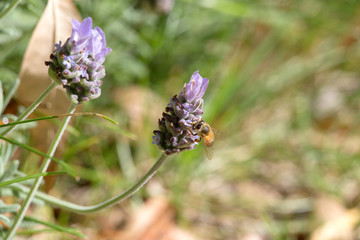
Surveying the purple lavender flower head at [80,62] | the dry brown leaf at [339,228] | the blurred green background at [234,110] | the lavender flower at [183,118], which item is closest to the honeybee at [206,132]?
the lavender flower at [183,118]

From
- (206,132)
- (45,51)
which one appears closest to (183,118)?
(206,132)

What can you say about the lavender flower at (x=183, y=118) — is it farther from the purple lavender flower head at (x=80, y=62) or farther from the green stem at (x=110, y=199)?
the purple lavender flower head at (x=80, y=62)

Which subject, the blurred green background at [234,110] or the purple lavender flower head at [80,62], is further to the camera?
the blurred green background at [234,110]

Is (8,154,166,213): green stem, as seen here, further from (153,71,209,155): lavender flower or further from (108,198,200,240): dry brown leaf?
(108,198,200,240): dry brown leaf

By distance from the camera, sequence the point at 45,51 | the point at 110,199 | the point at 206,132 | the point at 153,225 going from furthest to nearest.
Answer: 1. the point at 153,225
2. the point at 45,51
3. the point at 206,132
4. the point at 110,199

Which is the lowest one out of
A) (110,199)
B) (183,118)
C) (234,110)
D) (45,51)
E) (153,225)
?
(110,199)

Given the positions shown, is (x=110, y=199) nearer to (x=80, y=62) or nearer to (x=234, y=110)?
(x=80, y=62)

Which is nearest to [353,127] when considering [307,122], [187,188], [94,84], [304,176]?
[307,122]
